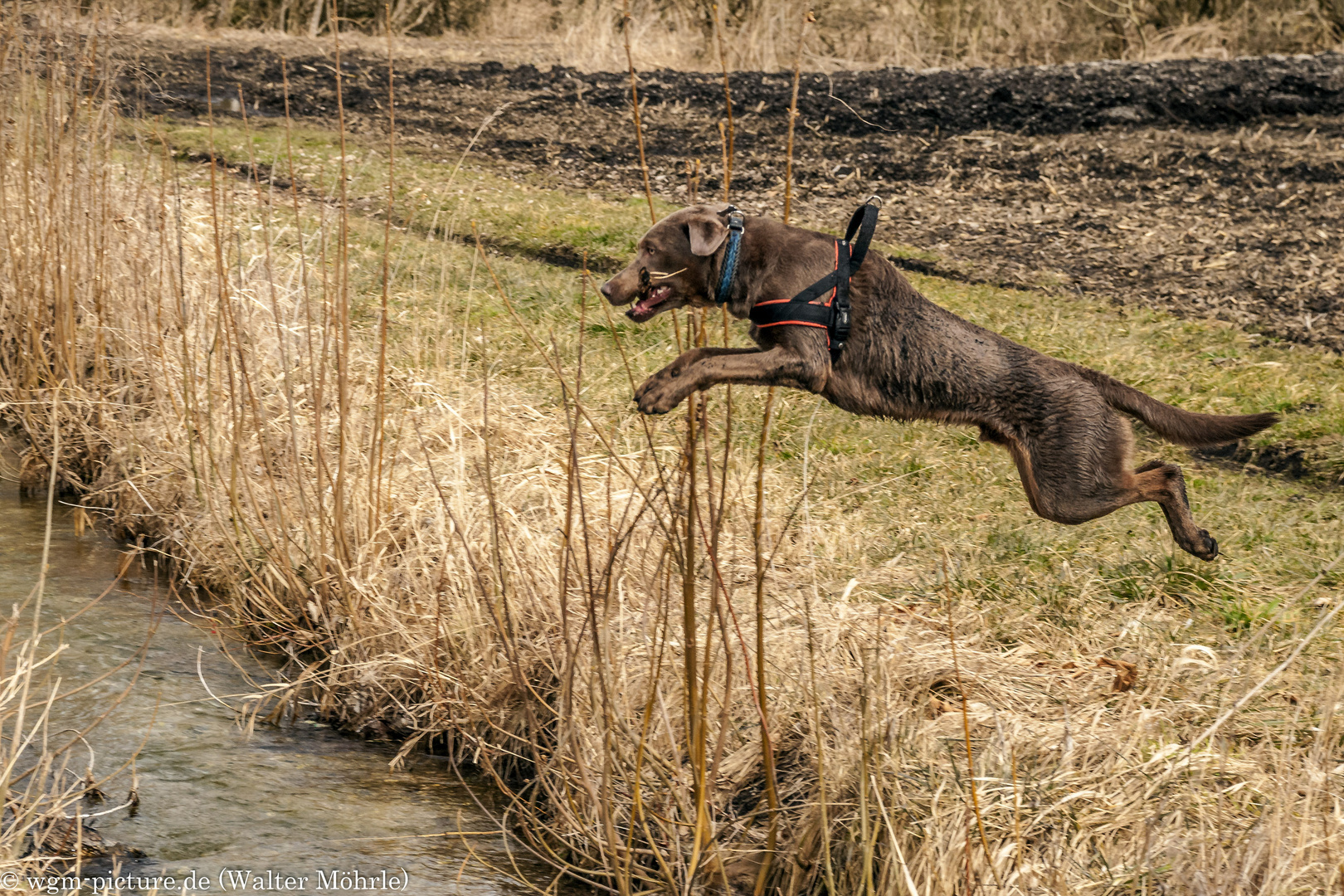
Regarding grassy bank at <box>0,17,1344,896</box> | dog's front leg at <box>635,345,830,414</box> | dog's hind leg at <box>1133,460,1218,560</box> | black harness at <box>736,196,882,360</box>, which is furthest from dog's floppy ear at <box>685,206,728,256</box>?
dog's hind leg at <box>1133,460,1218,560</box>

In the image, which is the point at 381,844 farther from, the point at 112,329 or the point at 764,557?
the point at 112,329

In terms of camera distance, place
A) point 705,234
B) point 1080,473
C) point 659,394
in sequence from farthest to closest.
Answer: point 1080,473
point 705,234
point 659,394

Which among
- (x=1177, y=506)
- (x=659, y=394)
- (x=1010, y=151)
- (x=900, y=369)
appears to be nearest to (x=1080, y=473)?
(x=1177, y=506)

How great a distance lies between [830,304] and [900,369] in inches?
16.8

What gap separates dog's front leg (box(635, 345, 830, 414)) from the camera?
3.70 metres

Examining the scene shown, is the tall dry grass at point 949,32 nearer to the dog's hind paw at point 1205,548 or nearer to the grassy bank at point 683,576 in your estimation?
the grassy bank at point 683,576

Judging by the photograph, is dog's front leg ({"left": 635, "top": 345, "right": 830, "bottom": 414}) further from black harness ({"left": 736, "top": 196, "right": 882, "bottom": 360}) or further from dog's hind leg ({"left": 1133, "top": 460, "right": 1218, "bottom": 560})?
dog's hind leg ({"left": 1133, "top": 460, "right": 1218, "bottom": 560})

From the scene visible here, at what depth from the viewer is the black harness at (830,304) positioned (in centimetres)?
412

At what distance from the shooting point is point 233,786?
4.23 m

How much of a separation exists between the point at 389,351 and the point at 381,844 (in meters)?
3.29

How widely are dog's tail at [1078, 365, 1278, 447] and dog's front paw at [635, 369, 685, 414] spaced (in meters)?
1.89

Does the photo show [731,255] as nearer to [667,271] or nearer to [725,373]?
[667,271]

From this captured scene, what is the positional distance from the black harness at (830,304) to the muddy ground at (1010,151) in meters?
5.48

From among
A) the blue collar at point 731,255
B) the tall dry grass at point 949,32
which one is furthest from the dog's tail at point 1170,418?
the tall dry grass at point 949,32
